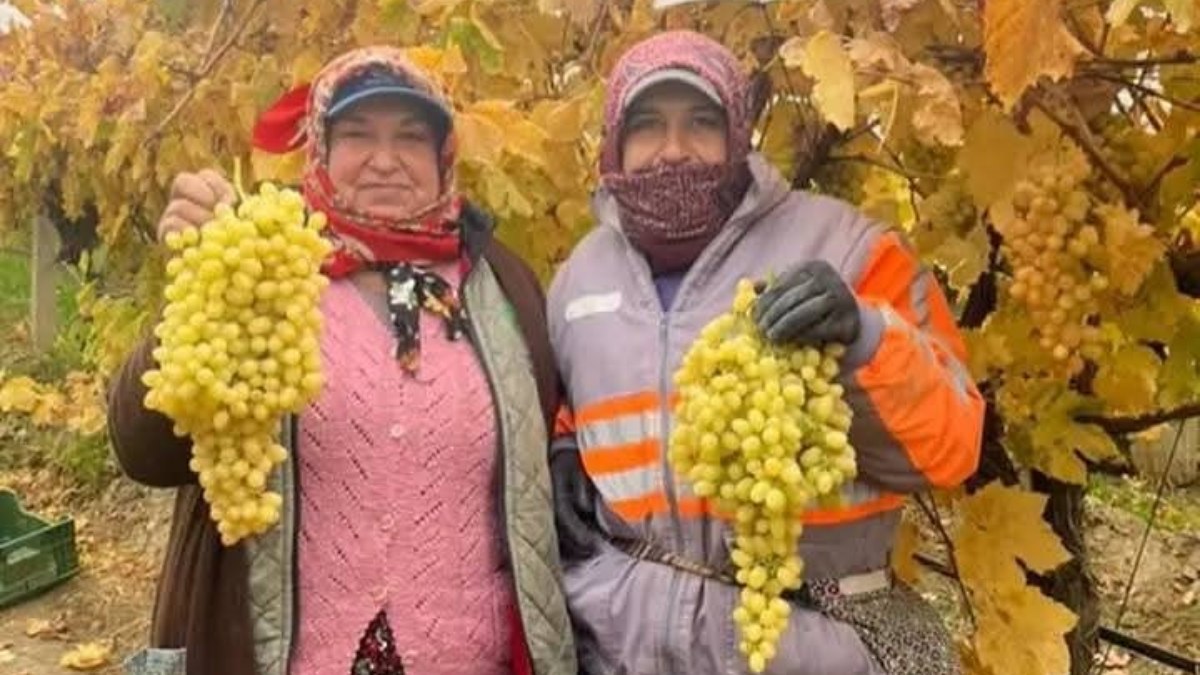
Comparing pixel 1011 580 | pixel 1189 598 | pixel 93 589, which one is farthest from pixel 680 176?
pixel 93 589

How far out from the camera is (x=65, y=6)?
3639 millimetres

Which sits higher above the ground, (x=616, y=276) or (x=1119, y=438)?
(x=616, y=276)

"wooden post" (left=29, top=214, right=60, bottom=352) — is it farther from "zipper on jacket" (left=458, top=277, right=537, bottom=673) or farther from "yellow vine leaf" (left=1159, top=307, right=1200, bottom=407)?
"yellow vine leaf" (left=1159, top=307, right=1200, bottom=407)

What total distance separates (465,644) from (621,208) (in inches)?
23.1

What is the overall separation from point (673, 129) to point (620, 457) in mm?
408

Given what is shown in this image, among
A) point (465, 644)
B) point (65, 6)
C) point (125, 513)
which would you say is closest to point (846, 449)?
point (465, 644)

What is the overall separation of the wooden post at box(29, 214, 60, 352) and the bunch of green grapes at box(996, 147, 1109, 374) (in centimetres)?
676

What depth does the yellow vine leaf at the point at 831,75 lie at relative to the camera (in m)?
1.59

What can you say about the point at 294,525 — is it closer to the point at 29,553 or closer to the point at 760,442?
the point at 760,442

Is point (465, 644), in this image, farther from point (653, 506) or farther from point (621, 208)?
point (621, 208)

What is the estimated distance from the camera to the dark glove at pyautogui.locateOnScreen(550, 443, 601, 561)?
6.80 ft

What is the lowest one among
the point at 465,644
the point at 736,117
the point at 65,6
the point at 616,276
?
the point at 465,644

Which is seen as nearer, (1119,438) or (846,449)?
(846,449)

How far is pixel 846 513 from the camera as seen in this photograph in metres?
1.89
